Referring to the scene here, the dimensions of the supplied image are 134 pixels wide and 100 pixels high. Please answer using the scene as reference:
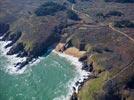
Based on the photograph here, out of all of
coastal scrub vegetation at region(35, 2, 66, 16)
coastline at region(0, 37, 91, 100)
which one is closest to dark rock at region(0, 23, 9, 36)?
coastline at region(0, 37, 91, 100)

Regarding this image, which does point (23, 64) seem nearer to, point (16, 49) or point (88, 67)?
point (16, 49)

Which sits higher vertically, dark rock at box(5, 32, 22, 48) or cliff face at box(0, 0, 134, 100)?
cliff face at box(0, 0, 134, 100)

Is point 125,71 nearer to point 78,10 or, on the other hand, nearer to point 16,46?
point 16,46

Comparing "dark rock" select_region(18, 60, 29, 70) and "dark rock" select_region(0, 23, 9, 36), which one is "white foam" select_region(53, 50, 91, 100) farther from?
"dark rock" select_region(0, 23, 9, 36)

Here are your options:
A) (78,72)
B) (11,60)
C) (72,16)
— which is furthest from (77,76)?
(72,16)

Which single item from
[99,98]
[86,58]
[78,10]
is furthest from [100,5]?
[99,98]

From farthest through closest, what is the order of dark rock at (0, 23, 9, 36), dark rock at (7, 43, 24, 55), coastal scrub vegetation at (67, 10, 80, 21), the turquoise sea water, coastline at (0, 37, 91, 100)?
coastal scrub vegetation at (67, 10, 80, 21) < dark rock at (0, 23, 9, 36) < dark rock at (7, 43, 24, 55) < coastline at (0, 37, 91, 100) < the turquoise sea water
